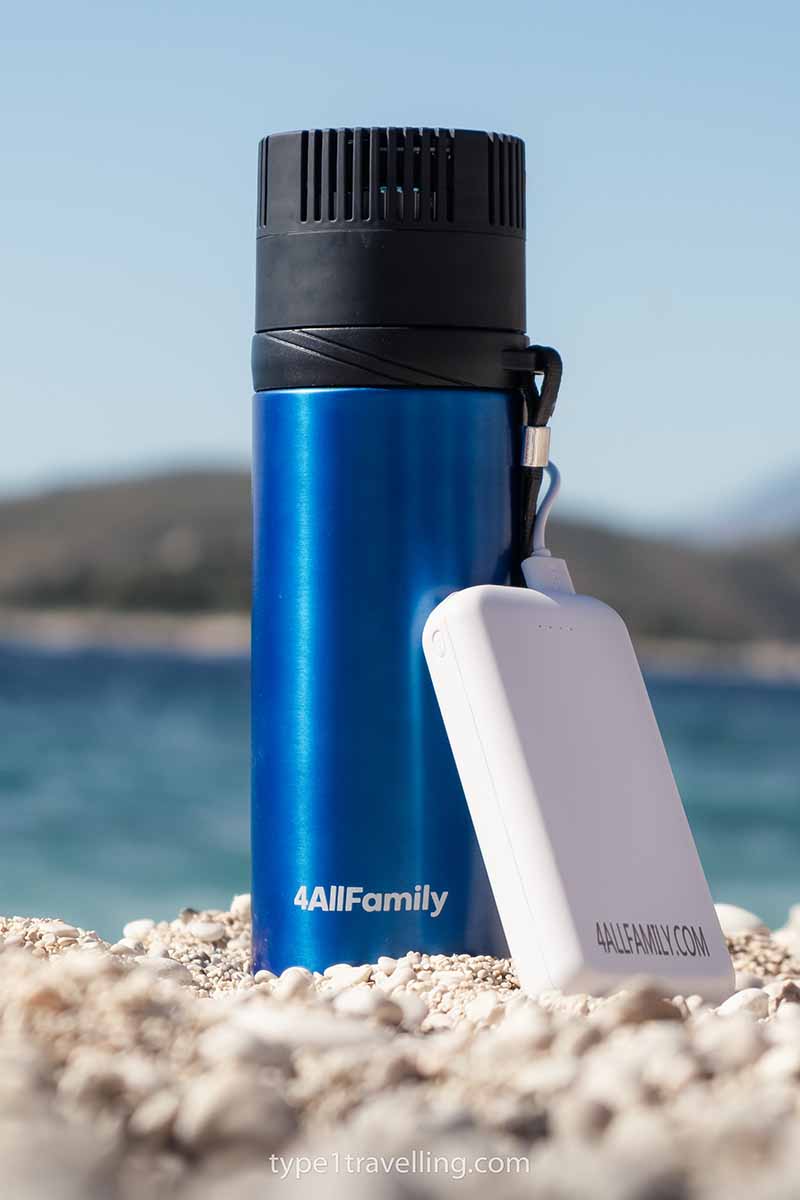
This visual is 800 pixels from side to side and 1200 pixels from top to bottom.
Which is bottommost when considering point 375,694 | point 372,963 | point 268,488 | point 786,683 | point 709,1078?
point 786,683

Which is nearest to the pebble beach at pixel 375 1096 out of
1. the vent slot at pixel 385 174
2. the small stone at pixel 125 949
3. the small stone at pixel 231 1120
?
the small stone at pixel 231 1120

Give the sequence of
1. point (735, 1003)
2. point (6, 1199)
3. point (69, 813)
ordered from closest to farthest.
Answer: point (6, 1199) < point (735, 1003) < point (69, 813)

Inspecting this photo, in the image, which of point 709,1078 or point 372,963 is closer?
point 709,1078

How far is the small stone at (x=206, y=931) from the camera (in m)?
3.13

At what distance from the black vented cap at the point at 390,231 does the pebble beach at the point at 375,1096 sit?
1047 millimetres

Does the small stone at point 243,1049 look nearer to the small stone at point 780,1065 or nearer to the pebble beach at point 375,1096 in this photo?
the pebble beach at point 375,1096

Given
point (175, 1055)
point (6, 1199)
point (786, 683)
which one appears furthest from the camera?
point (786, 683)

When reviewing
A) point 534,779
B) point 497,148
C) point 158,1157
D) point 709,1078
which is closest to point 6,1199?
point 158,1157

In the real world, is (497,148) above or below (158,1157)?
above

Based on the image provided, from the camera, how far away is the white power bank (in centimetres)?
242

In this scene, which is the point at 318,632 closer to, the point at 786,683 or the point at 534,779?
the point at 534,779

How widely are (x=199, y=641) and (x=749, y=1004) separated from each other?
23.2 metres

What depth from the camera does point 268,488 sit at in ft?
9.04

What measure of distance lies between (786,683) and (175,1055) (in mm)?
23539
